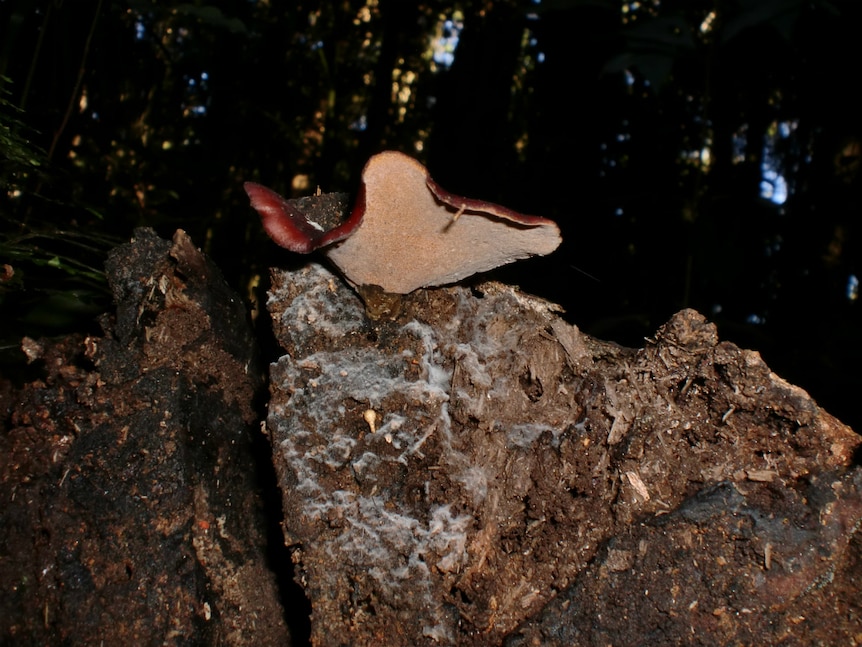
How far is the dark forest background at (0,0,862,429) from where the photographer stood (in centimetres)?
227

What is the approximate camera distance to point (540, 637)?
103 centimetres

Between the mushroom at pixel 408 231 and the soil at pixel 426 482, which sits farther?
the soil at pixel 426 482

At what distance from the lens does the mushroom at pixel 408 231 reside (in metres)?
0.91

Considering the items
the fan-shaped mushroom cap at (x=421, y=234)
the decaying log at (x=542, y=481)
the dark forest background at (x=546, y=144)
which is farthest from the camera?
the dark forest background at (x=546, y=144)

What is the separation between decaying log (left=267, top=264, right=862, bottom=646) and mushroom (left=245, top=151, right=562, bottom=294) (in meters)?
0.12

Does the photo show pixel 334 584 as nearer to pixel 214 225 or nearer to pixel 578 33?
pixel 214 225

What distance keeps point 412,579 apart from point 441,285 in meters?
0.61

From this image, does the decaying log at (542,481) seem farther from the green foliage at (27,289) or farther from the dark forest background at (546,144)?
the dark forest background at (546,144)

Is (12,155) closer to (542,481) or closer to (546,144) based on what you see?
(542,481)

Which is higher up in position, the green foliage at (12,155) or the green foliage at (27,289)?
the green foliage at (12,155)

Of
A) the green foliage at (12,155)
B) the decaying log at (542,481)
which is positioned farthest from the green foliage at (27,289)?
the decaying log at (542,481)

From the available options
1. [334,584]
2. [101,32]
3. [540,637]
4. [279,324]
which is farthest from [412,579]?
[101,32]

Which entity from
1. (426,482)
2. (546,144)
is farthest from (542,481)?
(546,144)

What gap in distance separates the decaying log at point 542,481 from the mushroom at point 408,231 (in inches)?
4.9
